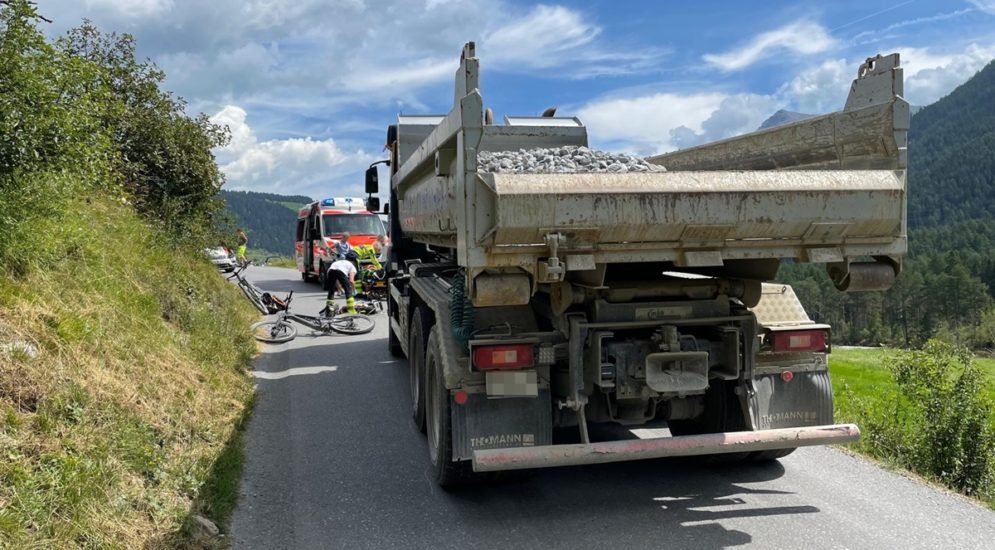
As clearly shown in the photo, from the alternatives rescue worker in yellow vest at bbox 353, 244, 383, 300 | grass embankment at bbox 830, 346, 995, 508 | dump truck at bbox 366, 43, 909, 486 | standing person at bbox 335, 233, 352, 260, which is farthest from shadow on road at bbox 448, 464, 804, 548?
standing person at bbox 335, 233, 352, 260

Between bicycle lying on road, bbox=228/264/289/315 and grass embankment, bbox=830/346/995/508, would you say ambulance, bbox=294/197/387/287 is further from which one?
grass embankment, bbox=830/346/995/508

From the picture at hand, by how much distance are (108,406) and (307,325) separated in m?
7.16

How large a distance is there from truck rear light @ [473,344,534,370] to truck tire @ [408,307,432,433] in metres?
1.71

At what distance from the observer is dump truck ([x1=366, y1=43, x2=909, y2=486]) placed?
12.8 ft

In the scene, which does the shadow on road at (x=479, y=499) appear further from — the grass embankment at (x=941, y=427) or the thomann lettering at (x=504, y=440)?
the grass embankment at (x=941, y=427)

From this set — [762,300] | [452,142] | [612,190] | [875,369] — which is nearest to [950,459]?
[762,300]

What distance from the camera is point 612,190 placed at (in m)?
3.88

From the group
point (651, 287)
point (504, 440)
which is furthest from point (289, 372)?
point (651, 287)

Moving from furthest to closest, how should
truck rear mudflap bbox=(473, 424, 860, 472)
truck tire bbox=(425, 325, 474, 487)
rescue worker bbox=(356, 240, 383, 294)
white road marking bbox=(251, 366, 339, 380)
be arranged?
rescue worker bbox=(356, 240, 383, 294), white road marking bbox=(251, 366, 339, 380), truck tire bbox=(425, 325, 474, 487), truck rear mudflap bbox=(473, 424, 860, 472)

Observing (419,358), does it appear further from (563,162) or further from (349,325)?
(349,325)

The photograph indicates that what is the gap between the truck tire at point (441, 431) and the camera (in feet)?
15.6

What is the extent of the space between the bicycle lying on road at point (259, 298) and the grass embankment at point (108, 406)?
4426 millimetres

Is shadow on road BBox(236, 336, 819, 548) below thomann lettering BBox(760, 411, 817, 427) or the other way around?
below

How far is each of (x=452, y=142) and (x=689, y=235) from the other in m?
1.49
